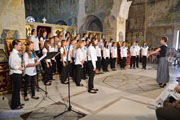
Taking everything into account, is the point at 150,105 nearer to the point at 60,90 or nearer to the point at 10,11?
the point at 60,90

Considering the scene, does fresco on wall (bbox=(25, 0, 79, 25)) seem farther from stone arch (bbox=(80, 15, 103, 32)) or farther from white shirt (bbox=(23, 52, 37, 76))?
white shirt (bbox=(23, 52, 37, 76))

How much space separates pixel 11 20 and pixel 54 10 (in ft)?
46.5

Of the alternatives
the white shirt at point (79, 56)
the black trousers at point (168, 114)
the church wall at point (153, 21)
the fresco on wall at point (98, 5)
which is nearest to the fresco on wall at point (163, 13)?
the church wall at point (153, 21)

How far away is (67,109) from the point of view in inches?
128

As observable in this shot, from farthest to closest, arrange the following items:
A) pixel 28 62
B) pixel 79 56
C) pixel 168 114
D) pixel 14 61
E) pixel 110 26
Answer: pixel 110 26 → pixel 79 56 → pixel 28 62 → pixel 14 61 → pixel 168 114

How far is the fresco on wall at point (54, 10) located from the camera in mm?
15959

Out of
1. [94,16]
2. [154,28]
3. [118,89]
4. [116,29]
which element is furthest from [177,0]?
[118,89]

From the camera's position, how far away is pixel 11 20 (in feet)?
17.7

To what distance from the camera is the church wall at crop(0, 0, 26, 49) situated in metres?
5.20

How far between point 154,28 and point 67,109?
43.0 feet

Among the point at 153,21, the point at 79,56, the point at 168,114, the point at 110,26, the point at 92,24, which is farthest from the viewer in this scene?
the point at 92,24

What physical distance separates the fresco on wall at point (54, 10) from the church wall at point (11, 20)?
10243mm

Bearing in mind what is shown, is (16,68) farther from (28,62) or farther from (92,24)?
(92,24)

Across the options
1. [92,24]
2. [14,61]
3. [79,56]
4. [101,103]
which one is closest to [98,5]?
[92,24]
